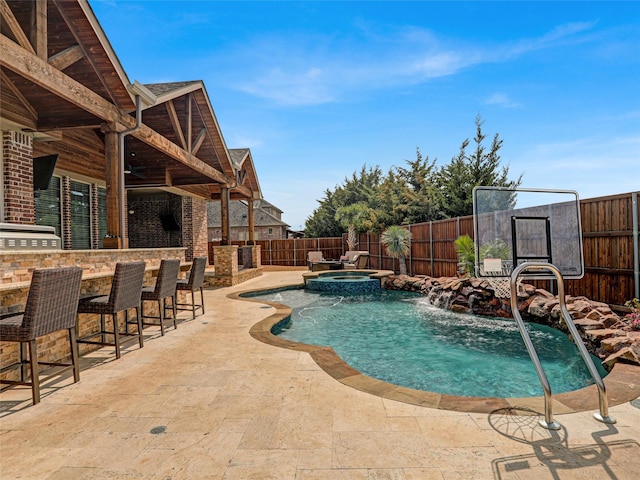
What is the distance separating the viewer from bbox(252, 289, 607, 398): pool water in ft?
12.7

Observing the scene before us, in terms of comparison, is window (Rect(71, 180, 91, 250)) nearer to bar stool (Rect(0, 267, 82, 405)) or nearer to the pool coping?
bar stool (Rect(0, 267, 82, 405))

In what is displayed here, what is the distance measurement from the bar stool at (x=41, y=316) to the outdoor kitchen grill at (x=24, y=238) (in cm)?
144

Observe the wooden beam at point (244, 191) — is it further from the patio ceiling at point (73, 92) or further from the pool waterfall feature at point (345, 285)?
the pool waterfall feature at point (345, 285)

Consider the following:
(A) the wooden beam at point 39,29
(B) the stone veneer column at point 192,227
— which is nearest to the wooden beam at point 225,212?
(B) the stone veneer column at point 192,227

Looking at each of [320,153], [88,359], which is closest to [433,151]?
[320,153]

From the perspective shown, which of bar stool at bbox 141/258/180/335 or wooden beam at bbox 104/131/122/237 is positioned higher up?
wooden beam at bbox 104/131/122/237

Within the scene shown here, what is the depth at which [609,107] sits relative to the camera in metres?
9.05

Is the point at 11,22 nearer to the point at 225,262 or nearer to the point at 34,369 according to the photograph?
the point at 34,369

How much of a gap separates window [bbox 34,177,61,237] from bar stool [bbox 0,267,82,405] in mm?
5843

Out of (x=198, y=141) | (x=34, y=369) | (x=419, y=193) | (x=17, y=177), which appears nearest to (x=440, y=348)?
(x=34, y=369)

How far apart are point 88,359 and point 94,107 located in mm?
3736

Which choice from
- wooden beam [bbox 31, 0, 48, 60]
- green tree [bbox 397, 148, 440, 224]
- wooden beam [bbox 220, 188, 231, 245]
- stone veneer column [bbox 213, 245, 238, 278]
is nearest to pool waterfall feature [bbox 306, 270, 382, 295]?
stone veneer column [bbox 213, 245, 238, 278]

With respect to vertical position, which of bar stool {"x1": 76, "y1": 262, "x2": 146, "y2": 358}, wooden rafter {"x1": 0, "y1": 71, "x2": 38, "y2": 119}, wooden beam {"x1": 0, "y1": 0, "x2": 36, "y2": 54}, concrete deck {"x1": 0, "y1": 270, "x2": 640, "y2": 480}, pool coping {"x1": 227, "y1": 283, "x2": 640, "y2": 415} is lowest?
pool coping {"x1": 227, "y1": 283, "x2": 640, "y2": 415}

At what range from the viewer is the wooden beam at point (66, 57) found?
179 inches
